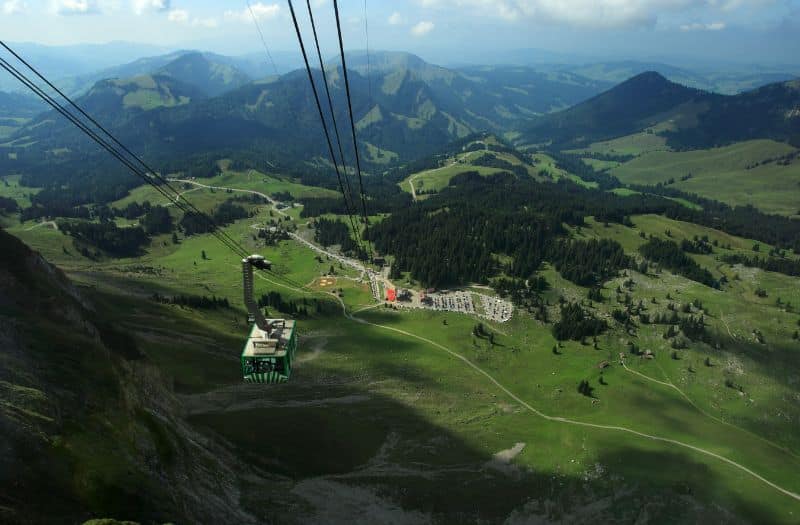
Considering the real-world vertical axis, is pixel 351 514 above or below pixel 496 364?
above

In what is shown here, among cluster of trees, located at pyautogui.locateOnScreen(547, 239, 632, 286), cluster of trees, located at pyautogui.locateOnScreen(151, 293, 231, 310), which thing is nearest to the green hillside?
cluster of trees, located at pyautogui.locateOnScreen(151, 293, 231, 310)

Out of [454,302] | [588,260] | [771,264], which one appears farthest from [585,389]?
[771,264]

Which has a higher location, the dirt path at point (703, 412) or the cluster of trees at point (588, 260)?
the cluster of trees at point (588, 260)

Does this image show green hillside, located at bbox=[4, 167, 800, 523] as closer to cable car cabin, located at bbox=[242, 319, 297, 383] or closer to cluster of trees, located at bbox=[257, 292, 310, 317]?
cluster of trees, located at bbox=[257, 292, 310, 317]

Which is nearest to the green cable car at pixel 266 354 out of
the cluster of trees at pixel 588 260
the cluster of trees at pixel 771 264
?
the cluster of trees at pixel 588 260

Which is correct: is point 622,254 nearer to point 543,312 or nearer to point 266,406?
point 543,312

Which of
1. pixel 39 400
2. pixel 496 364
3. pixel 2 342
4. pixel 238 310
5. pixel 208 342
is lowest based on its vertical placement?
pixel 496 364

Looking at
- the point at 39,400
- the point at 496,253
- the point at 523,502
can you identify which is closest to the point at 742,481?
the point at 523,502

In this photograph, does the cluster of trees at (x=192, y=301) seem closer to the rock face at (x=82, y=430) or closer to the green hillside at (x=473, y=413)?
the green hillside at (x=473, y=413)
